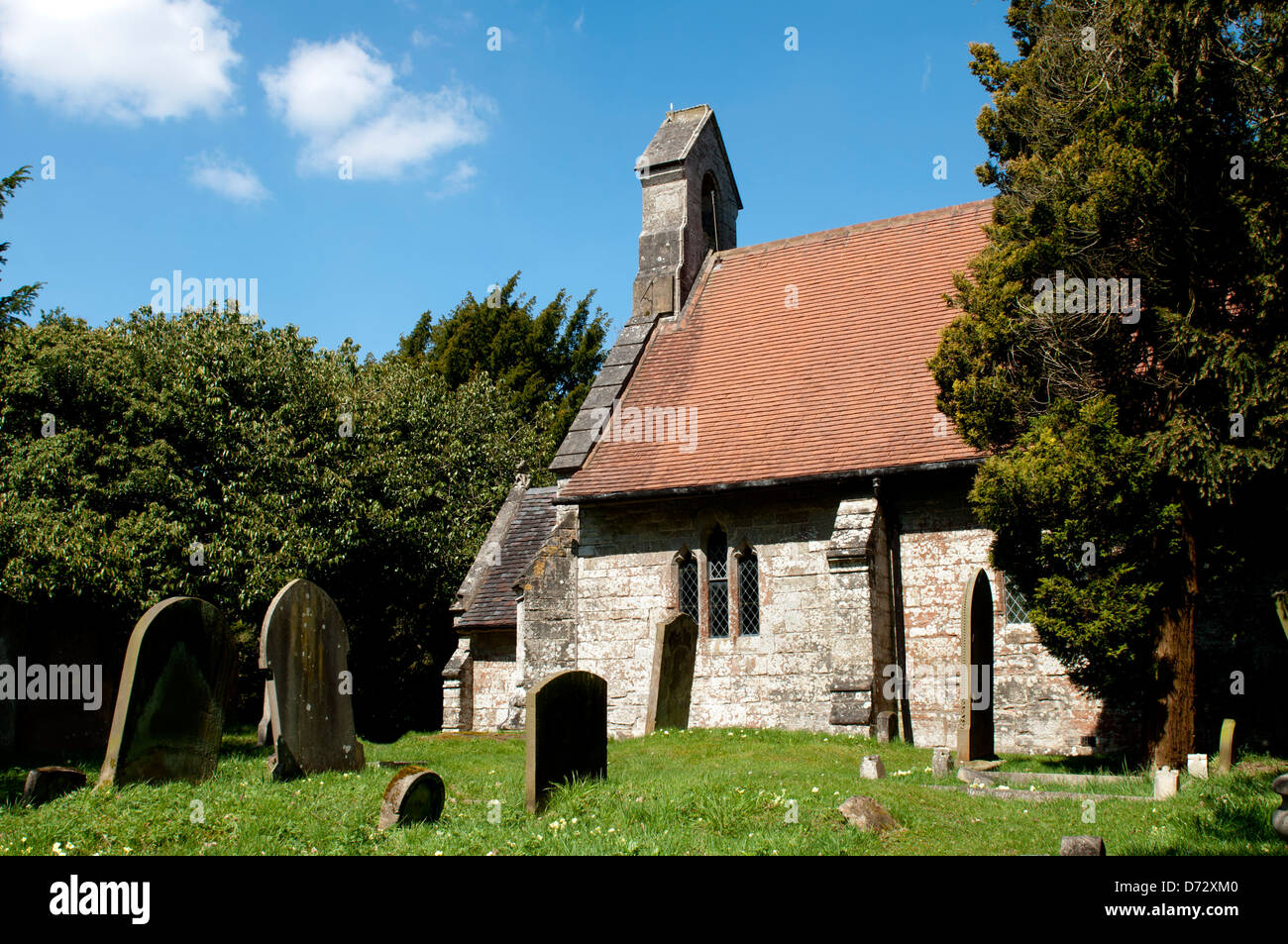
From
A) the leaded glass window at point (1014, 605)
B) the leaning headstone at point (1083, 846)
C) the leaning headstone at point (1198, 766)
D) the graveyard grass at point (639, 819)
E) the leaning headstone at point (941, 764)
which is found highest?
the leaded glass window at point (1014, 605)

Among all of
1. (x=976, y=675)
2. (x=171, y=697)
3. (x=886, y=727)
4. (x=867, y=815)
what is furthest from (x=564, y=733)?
(x=886, y=727)

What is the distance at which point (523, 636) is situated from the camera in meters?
17.7

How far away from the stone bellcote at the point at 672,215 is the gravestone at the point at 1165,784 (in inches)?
521

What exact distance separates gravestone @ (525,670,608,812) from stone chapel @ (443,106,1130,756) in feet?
14.9

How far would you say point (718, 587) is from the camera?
54.3 ft

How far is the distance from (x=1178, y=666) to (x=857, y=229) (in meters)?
11.3

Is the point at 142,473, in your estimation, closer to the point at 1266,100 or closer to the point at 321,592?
the point at 321,592

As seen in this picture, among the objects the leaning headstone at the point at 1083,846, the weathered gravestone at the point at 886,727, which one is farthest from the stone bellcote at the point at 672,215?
the leaning headstone at the point at 1083,846

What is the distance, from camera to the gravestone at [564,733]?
314 inches

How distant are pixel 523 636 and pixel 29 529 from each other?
27.2 ft

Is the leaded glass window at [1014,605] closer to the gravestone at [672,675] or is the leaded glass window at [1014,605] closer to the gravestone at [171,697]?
the gravestone at [672,675]
